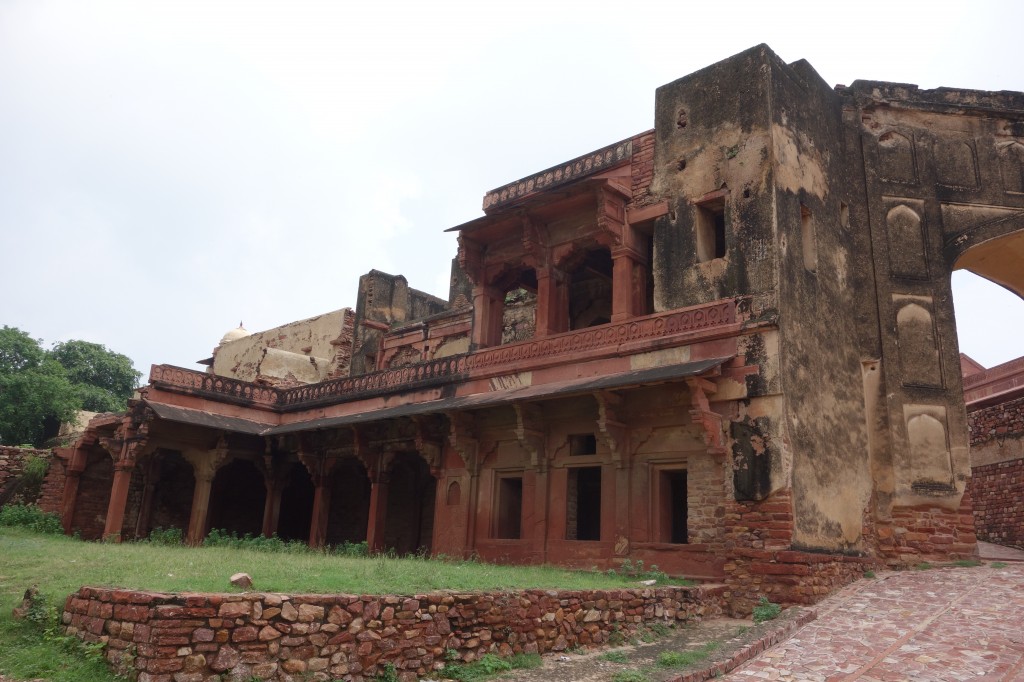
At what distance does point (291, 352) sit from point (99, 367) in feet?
50.3

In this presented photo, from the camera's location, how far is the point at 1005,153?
14508 mm

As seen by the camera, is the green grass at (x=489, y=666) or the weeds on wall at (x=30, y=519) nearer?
the green grass at (x=489, y=666)

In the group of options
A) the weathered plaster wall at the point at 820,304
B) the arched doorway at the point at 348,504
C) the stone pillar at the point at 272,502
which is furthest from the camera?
the arched doorway at the point at 348,504

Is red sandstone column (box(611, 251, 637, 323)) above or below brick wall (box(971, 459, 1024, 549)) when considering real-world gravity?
above

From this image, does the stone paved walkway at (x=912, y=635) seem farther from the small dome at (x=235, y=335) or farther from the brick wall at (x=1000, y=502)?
the small dome at (x=235, y=335)

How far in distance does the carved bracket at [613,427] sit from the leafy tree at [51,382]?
909 inches

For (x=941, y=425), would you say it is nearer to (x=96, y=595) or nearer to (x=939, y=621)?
(x=939, y=621)

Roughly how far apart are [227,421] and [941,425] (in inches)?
541

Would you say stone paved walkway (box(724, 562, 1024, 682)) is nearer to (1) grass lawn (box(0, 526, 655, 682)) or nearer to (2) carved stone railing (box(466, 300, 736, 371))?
(1) grass lawn (box(0, 526, 655, 682))

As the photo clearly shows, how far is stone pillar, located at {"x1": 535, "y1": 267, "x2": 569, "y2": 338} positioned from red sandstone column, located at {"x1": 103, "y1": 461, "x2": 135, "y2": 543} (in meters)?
8.86

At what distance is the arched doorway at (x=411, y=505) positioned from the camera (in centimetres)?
1767

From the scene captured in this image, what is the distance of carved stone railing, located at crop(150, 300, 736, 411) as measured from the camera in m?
12.0

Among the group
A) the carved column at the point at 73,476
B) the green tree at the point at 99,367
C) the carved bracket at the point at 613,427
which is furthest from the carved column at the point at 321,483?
the green tree at the point at 99,367

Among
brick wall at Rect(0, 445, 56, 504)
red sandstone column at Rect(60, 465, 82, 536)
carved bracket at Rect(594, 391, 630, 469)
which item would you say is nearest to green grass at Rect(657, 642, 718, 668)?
carved bracket at Rect(594, 391, 630, 469)
